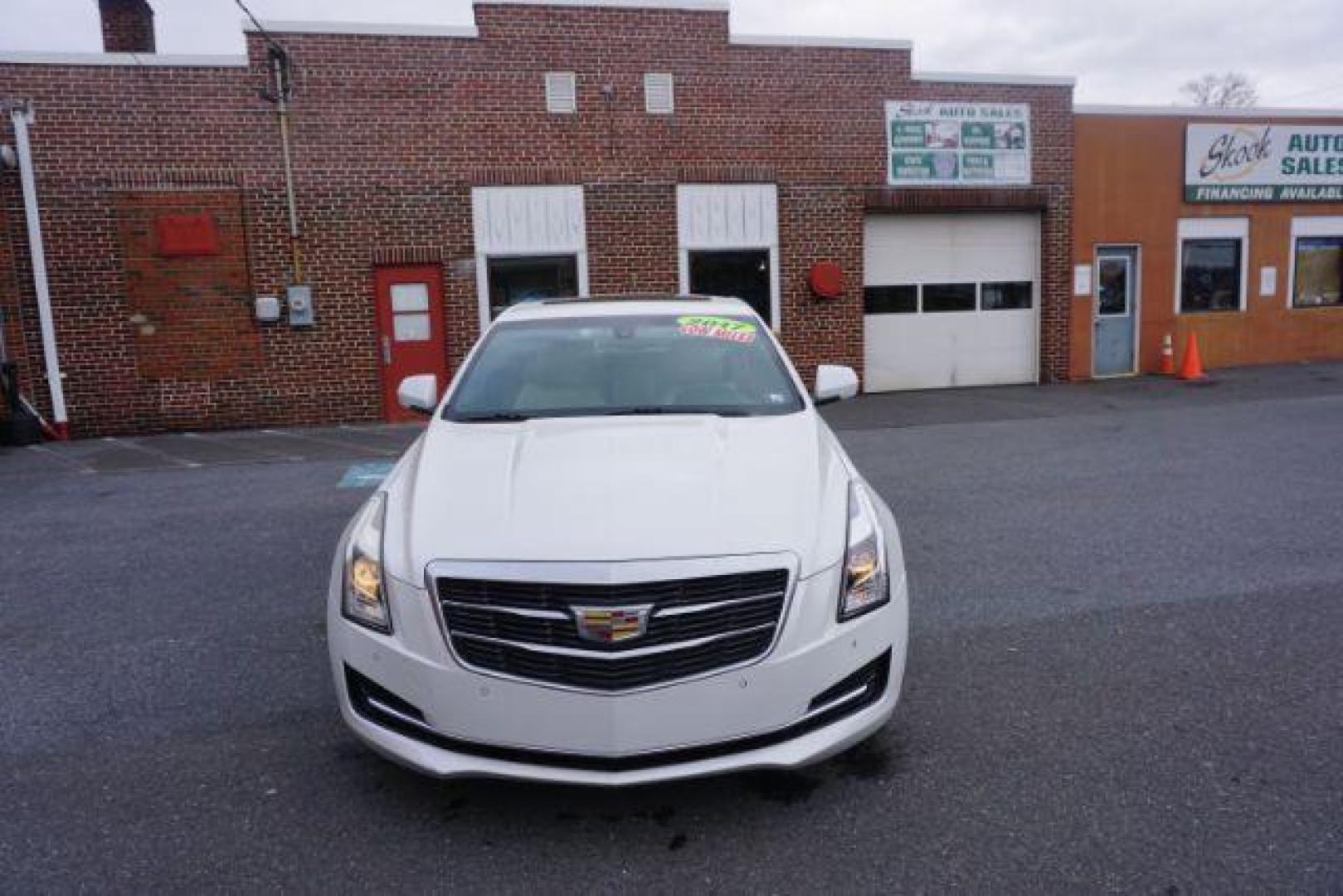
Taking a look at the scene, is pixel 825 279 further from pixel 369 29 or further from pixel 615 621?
pixel 615 621

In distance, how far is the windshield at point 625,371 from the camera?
155 inches

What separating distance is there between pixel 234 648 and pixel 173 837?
165 cm

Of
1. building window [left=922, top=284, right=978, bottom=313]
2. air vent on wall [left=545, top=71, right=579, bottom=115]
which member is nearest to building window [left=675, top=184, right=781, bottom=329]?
air vent on wall [left=545, top=71, right=579, bottom=115]

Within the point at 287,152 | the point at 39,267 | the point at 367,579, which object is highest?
the point at 287,152

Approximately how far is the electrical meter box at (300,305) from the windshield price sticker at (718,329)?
9.03 meters

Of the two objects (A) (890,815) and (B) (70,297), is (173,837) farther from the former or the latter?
(B) (70,297)

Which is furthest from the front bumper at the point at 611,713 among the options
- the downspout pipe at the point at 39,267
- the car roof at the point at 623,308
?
the downspout pipe at the point at 39,267

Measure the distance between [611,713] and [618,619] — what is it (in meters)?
0.26

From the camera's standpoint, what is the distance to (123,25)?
42.3 feet

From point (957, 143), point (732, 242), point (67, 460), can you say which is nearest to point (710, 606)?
point (67, 460)

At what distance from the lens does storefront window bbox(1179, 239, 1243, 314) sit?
16172mm

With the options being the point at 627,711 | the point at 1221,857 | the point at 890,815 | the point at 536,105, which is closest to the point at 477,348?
the point at 627,711

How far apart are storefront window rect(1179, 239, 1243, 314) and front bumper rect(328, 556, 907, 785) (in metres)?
16.3

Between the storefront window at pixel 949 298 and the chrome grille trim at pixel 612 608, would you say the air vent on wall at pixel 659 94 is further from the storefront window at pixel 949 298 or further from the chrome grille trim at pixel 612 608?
the chrome grille trim at pixel 612 608
